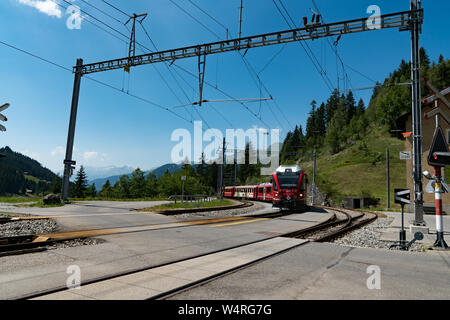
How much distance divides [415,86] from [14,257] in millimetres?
16084

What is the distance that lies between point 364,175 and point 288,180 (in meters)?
49.9

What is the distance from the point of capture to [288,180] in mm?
24953

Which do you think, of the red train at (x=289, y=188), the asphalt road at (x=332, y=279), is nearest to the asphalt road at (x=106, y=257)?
the asphalt road at (x=332, y=279)

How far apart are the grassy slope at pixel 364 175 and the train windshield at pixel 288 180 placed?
1031 inches

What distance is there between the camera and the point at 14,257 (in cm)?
625

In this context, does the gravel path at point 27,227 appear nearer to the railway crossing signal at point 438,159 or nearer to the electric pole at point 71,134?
the railway crossing signal at point 438,159

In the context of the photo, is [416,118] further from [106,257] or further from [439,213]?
[106,257]

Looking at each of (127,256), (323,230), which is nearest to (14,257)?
(127,256)

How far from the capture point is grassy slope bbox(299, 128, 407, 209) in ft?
179

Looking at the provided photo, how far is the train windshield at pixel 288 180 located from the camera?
2467 cm

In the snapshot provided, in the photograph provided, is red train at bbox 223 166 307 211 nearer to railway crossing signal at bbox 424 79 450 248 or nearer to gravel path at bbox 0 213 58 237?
railway crossing signal at bbox 424 79 450 248

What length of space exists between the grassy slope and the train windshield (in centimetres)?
2619

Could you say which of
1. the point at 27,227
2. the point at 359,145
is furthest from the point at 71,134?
the point at 359,145
